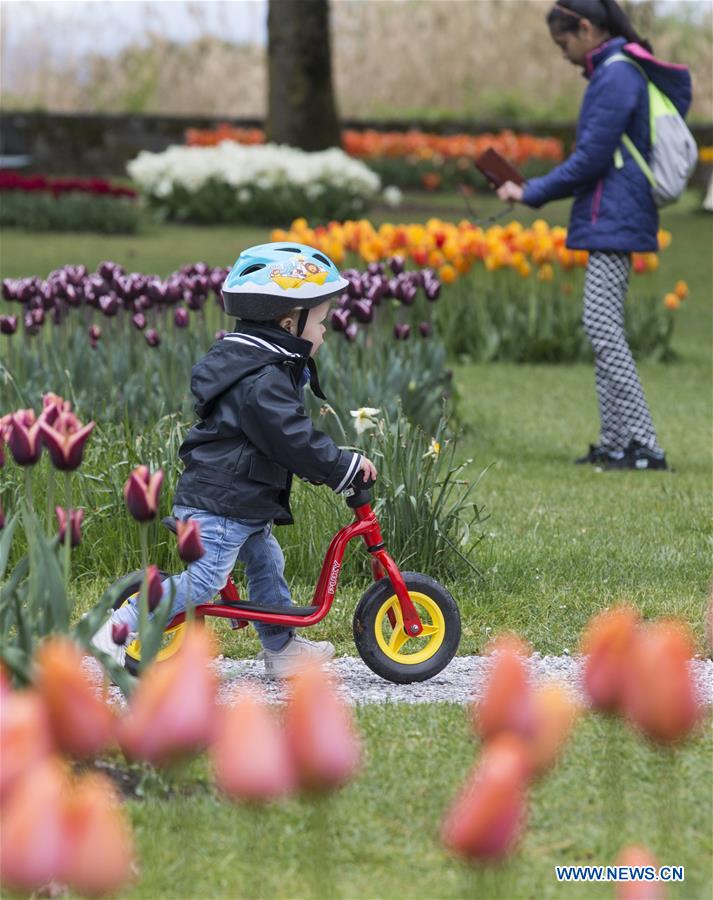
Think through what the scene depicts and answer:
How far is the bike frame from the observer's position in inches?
155

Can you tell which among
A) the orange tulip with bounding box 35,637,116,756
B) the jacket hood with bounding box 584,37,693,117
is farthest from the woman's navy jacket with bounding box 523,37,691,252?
the orange tulip with bounding box 35,637,116,756

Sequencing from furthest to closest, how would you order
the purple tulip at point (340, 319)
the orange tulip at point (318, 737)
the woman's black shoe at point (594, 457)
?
the woman's black shoe at point (594, 457)
the purple tulip at point (340, 319)
the orange tulip at point (318, 737)

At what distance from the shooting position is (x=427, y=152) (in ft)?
87.4

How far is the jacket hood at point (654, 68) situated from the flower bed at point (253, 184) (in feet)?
42.4

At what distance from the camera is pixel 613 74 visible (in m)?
6.73

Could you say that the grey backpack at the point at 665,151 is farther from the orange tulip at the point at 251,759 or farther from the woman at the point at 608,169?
the orange tulip at the point at 251,759

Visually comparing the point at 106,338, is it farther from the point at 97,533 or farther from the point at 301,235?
the point at 301,235

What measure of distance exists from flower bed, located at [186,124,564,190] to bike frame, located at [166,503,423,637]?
20.8 metres

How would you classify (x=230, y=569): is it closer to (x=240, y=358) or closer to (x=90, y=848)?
(x=240, y=358)

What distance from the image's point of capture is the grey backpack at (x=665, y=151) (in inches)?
267

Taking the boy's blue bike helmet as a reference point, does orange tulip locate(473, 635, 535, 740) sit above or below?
above

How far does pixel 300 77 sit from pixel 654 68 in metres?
15.3

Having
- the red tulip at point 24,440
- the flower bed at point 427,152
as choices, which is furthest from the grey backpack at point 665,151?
the flower bed at point 427,152

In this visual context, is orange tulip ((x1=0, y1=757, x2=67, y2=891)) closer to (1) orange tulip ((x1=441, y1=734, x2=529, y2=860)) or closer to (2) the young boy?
(1) orange tulip ((x1=441, y1=734, x2=529, y2=860))
